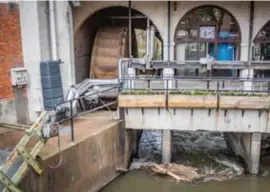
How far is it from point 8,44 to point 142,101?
12.2ft

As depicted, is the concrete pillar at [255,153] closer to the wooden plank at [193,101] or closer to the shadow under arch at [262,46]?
the wooden plank at [193,101]

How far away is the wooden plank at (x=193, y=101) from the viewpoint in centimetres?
884

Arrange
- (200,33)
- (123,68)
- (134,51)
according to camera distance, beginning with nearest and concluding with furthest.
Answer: (123,68), (200,33), (134,51)

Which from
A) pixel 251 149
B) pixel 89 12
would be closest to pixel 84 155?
pixel 251 149

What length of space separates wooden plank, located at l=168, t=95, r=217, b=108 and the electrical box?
389 centimetres

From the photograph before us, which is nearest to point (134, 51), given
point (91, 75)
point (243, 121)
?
point (91, 75)

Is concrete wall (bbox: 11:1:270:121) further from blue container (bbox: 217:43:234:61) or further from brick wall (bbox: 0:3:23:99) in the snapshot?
blue container (bbox: 217:43:234:61)

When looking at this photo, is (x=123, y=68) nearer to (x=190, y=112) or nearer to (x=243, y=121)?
(x=190, y=112)

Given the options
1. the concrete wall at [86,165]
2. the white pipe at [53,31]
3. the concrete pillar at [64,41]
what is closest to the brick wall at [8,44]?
the white pipe at [53,31]

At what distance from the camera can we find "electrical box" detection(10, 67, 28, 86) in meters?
8.99

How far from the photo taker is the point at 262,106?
28.6 ft

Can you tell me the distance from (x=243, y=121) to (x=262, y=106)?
0.61 meters

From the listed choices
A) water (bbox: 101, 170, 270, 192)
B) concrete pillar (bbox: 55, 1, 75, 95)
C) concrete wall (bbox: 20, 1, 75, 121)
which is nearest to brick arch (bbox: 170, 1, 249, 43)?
concrete pillar (bbox: 55, 1, 75, 95)

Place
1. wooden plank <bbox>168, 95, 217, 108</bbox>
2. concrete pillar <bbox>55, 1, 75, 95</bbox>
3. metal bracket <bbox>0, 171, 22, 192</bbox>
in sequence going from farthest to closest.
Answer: concrete pillar <bbox>55, 1, 75, 95</bbox>
wooden plank <bbox>168, 95, 217, 108</bbox>
metal bracket <bbox>0, 171, 22, 192</bbox>
